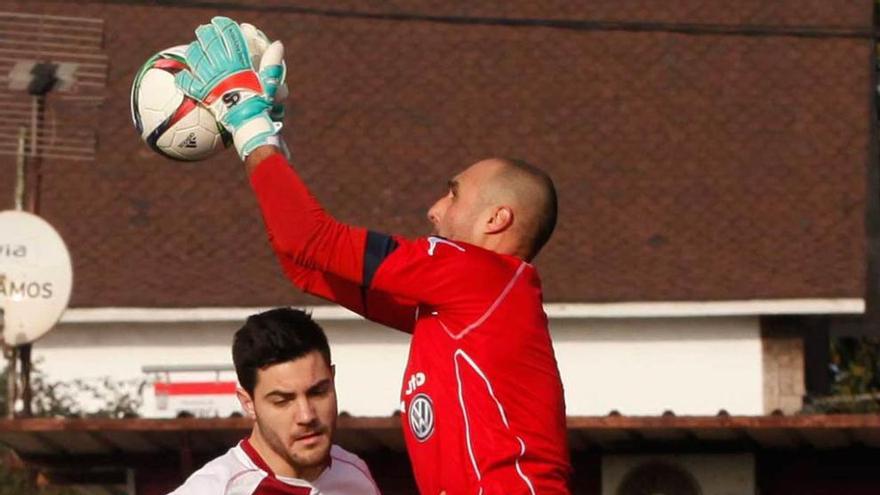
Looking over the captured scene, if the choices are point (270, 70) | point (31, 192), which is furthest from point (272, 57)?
point (31, 192)

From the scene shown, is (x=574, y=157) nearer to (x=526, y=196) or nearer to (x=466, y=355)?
(x=526, y=196)

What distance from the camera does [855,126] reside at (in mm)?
19500

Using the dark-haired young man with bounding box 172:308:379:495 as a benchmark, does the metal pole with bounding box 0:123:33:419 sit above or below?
above

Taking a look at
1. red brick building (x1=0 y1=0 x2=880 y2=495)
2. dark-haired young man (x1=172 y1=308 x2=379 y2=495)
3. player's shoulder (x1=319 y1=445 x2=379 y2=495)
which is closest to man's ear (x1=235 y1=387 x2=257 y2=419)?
dark-haired young man (x1=172 y1=308 x2=379 y2=495)

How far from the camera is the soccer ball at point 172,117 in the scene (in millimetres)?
5590

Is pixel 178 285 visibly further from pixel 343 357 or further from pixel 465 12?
pixel 465 12

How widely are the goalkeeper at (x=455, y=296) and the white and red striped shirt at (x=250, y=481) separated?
0.30 meters

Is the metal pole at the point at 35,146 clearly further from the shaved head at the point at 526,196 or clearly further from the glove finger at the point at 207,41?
the shaved head at the point at 526,196

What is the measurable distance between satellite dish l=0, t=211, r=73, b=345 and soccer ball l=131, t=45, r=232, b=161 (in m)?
8.87

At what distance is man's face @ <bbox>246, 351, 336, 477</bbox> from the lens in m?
5.48

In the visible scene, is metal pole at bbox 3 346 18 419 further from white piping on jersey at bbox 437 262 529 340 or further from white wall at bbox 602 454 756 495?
white piping on jersey at bbox 437 262 529 340

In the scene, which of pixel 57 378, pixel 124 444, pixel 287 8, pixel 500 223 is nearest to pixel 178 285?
pixel 57 378

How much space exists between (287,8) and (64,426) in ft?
28.5

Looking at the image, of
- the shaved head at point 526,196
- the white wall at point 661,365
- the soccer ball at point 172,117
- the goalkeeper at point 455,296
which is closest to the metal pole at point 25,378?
the white wall at point 661,365
